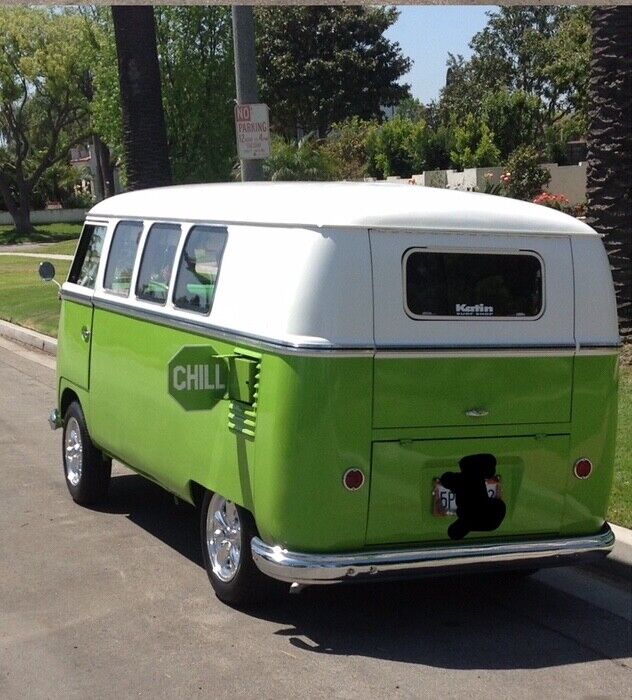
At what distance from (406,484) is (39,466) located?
5.07 meters

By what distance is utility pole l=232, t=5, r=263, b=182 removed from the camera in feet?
40.0

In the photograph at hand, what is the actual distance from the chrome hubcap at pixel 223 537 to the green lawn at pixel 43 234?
48.6m

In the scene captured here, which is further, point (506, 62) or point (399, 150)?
point (506, 62)

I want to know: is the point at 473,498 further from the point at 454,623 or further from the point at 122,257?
the point at 122,257

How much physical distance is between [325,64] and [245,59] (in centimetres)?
4735

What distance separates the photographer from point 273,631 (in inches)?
249

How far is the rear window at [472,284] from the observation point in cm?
605

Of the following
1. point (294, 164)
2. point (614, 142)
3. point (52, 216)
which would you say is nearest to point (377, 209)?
point (614, 142)

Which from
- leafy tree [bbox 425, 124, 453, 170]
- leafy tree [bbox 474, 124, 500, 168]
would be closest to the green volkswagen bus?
leafy tree [bbox 474, 124, 500, 168]

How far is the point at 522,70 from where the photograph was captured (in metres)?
75.7

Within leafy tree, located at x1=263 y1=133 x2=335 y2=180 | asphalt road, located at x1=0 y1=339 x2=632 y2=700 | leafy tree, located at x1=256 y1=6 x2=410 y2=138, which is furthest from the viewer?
leafy tree, located at x1=256 y1=6 x2=410 y2=138

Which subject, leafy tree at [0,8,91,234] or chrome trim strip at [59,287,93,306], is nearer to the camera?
chrome trim strip at [59,287,93,306]

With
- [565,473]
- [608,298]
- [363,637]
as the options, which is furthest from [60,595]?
[608,298]

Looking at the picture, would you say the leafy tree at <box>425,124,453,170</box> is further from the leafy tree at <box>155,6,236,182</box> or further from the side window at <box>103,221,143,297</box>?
the side window at <box>103,221,143,297</box>
